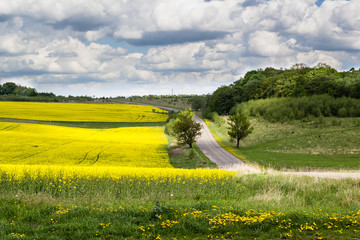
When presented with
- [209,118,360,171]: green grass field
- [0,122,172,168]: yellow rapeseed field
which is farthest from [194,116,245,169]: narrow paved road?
[0,122,172,168]: yellow rapeseed field

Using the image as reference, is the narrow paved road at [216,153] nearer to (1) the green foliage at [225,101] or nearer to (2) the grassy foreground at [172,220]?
(2) the grassy foreground at [172,220]

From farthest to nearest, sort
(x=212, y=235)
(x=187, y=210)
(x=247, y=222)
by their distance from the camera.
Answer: (x=187, y=210) → (x=247, y=222) → (x=212, y=235)

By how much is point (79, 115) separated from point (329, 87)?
7024 centimetres

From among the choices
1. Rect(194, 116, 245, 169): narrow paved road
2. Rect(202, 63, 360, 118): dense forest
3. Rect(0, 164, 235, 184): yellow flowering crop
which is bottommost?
Rect(194, 116, 245, 169): narrow paved road

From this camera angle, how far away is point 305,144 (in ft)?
183

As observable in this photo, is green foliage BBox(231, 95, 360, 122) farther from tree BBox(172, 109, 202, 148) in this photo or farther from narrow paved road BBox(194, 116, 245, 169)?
tree BBox(172, 109, 202, 148)

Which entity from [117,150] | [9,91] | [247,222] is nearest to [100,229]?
[247,222]

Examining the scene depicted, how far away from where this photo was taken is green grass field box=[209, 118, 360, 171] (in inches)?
1559

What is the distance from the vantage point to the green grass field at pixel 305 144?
3959 centimetres

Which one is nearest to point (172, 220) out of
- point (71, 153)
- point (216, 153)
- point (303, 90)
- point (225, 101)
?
point (71, 153)

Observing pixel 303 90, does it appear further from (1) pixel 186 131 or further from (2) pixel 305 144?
(1) pixel 186 131

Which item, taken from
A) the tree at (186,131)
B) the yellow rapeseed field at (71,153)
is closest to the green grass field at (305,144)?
the tree at (186,131)

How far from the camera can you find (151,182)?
17406mm

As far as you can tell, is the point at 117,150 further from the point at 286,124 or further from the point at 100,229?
the point at 286,124
